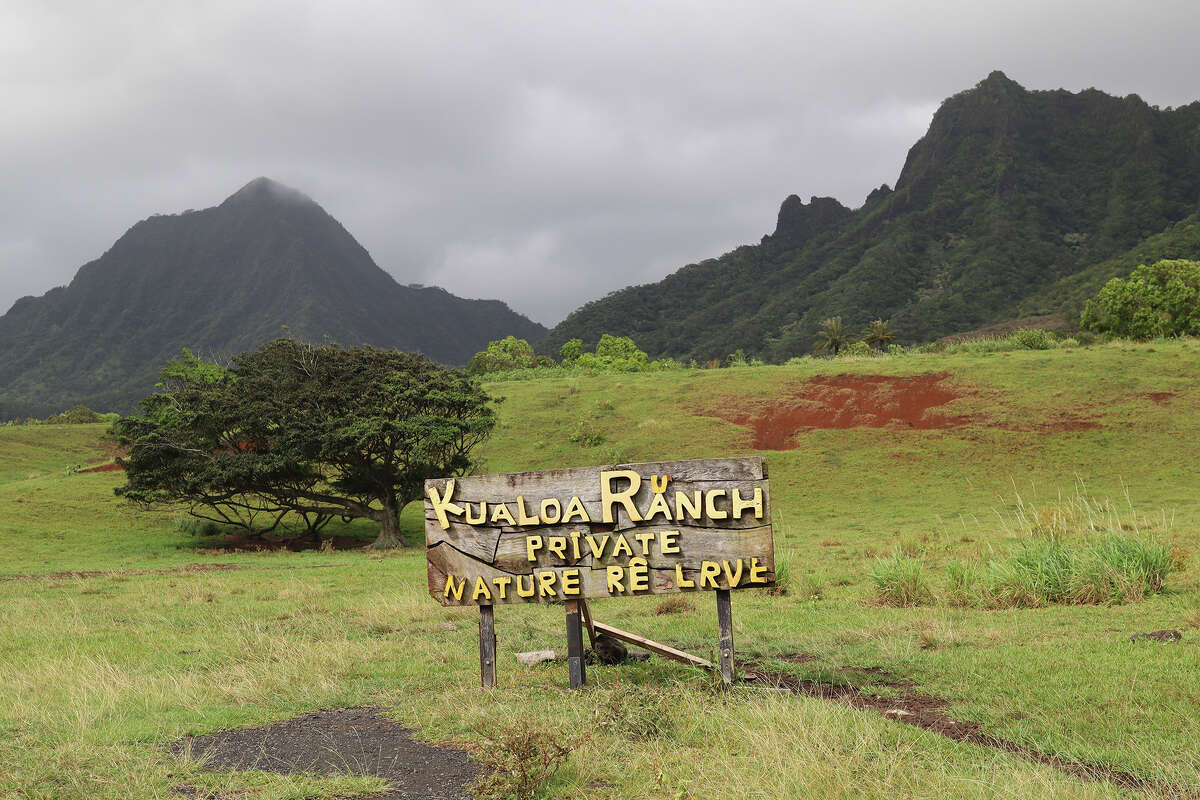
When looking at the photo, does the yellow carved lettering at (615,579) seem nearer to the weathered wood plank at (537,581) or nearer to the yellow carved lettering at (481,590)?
the weathered wood plank at (537,581)

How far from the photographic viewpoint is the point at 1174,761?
5.63m

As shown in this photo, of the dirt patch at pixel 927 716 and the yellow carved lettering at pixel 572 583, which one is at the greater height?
the yellow carved lettering at pixel 572 583

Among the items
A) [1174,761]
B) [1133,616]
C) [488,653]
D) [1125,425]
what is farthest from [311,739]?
[1125,425]

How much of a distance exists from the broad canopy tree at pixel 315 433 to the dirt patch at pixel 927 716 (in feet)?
71.2

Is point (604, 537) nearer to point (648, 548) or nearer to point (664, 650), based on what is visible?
point (648, 548)

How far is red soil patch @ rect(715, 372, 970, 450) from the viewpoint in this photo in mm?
40719

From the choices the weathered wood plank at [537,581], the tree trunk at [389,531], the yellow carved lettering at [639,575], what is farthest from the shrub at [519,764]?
the tree trunk at [389,531]

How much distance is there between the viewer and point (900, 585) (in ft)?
43.1

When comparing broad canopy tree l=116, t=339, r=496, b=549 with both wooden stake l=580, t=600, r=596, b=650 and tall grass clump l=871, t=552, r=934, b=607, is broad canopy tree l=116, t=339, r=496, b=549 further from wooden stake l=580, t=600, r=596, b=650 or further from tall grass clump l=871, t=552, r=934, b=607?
wooden stake l=580, t=600, r=596, b=650

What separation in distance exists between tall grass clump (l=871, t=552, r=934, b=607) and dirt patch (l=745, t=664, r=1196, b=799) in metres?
4.49

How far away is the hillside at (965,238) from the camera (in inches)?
4075

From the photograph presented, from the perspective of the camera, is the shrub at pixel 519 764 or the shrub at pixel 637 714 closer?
the shrub at pixel 519 764

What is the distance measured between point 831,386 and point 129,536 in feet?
117

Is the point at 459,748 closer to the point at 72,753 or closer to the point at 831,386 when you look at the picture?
the point at 72,753
